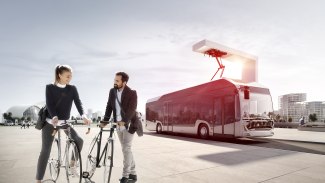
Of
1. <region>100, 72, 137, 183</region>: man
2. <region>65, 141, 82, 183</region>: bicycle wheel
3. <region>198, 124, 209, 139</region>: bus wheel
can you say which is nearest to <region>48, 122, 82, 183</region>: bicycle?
<region>65, 141, 82, 183</region>: bicycle wheel

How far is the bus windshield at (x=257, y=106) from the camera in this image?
11.3 metres

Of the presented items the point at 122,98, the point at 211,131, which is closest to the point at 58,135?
the point at 122,98

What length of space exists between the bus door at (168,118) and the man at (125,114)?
41.2 ft

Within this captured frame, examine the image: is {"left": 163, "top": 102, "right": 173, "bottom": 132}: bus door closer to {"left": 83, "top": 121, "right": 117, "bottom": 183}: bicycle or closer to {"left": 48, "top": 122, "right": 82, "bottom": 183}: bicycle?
{"left": 83, "top": 121, "right": 117, "bottom": 183}: bicycle

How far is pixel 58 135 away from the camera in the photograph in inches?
154

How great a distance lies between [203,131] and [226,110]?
2.24 meters

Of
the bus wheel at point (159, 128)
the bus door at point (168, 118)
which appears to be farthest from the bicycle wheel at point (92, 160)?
the bus wheel at point (159, 128)

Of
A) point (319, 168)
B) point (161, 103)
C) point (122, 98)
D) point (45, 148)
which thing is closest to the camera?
point (45, 148)

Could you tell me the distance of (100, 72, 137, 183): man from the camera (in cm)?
409

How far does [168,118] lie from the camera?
56.0 ft

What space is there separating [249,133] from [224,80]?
2794mm

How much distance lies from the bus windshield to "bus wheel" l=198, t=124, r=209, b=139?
2.62 metres

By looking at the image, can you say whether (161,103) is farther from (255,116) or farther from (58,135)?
(58,135)

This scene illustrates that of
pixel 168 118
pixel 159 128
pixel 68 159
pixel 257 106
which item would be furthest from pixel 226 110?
pixel 68 159
